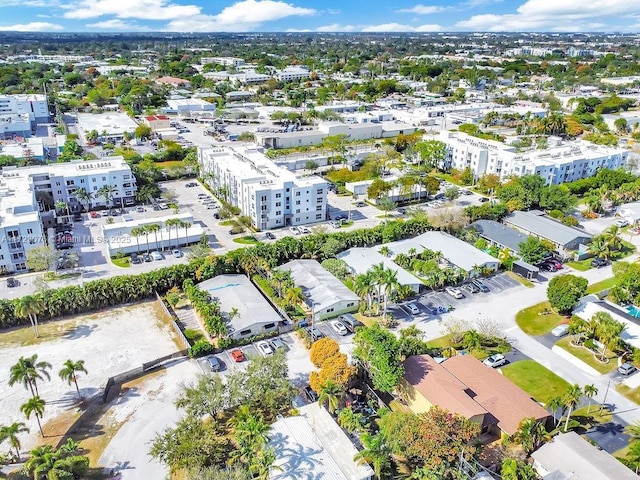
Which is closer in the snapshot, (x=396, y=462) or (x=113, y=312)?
(x=396, y=462)

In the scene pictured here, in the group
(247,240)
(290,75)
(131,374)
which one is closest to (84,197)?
(247,240)

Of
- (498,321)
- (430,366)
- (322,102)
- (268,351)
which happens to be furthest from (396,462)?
(322,102)

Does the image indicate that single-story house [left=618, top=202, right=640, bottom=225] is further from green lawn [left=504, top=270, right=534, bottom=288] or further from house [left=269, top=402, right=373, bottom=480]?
house [left=269, top=402, right=373, bottom=480]

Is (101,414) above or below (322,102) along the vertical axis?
below

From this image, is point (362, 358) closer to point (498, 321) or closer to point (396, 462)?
point (396, 462)

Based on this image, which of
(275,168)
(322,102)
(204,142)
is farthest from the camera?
(322,102)

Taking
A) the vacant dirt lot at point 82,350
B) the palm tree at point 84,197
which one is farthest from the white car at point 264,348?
the palm tree at point 84,197

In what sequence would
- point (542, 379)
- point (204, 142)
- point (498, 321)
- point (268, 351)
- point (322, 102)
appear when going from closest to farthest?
1. point (542, 379)
2. point (268, 351)
3. point (498, 321)
4. point (204, 142)
5. point (322, 102)
